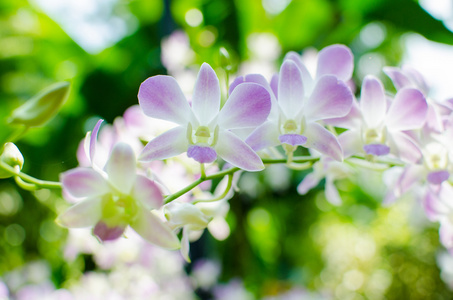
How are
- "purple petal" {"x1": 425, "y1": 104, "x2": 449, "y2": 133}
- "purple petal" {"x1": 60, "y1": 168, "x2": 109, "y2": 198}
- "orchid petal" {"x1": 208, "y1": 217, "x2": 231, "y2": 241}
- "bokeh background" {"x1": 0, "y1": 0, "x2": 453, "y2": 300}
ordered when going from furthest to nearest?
"bokeh background" {"x1": 0, "y1": 0, "x2": 453, "y2": 300}
"orchid petal" {"x1": 208, "y1": 217, "x2": 231, "y2": 241}
"purple petal" {"x1": 425, "y1": 104, "x2": 449, "y2": 133}
"purple petal" {"x1": 60, "y1": 168, "x2": 109, "y2": 198}

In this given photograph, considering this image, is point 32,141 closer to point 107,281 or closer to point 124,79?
point 124,79

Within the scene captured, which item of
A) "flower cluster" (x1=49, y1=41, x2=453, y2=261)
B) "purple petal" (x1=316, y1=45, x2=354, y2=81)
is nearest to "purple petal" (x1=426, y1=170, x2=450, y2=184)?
"flower cluster" (x1=49, y1=41, x2=453, y2=261)

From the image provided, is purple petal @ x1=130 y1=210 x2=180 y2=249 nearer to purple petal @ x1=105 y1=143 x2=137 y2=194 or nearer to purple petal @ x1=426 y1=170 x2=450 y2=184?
purple petal @ x1=105 y1=143 x2=137 y2=194

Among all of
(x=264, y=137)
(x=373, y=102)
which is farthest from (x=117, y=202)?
(x=373, y=102)

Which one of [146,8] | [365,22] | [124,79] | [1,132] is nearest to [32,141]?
[1,132]

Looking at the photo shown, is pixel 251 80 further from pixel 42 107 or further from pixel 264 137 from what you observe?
pixel 42 107

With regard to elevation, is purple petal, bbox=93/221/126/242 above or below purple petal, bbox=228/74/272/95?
below

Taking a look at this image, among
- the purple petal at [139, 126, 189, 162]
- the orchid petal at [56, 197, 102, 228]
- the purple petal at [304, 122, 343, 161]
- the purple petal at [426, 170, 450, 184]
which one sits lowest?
the purple petal at [426, 170, 450, 184]
